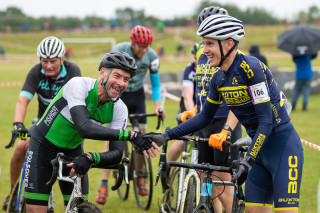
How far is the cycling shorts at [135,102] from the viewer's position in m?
8.07

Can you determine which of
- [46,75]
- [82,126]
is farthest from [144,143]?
[46,75]

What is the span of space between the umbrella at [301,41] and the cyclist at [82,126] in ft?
41.9

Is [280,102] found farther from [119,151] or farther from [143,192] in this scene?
[143,192]

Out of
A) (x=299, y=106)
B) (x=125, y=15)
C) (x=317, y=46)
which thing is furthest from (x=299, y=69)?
(x=125, y=15)

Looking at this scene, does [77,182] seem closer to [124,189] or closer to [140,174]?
[140,174]

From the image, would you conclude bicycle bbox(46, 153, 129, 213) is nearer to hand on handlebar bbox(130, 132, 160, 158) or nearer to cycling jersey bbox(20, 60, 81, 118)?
hand on handlebar bbox(130, 132, 160, 158)

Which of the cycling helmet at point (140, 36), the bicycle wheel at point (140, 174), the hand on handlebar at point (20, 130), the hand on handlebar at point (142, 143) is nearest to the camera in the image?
the hand on handlebar at point (142, 143)

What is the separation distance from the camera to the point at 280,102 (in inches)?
181

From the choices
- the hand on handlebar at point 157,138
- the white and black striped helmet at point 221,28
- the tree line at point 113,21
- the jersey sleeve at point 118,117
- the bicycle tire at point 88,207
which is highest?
the tree line at point 113,21

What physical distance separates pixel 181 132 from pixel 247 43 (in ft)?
228

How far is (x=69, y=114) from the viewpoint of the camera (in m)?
4.78

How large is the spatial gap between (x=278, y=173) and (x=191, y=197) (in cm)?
103

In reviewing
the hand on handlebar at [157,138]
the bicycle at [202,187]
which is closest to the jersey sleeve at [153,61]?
the bicycle at [202,187]

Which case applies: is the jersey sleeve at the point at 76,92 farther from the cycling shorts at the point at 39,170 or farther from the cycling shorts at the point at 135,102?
the cycling shorts at the point at 135,102
